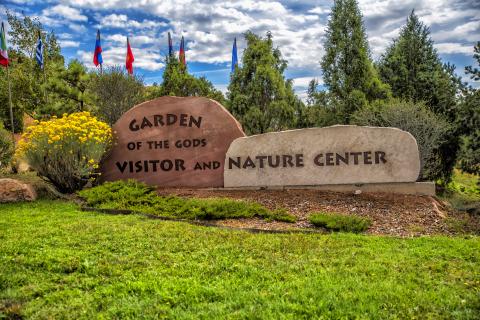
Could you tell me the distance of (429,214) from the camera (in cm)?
797

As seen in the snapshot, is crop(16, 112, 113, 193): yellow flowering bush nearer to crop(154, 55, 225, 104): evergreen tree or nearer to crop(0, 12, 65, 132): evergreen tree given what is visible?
crop(154, 55, 225, 104): evergreen tree

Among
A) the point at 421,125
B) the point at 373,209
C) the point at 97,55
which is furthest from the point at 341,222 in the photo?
the point at 97,55

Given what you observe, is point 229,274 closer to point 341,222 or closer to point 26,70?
point 341,222

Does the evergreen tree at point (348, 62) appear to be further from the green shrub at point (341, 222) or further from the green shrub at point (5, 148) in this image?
the green shrub at point (5, 148)

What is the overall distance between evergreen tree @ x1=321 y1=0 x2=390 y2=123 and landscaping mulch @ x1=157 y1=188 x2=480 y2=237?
316 inches

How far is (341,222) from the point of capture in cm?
693

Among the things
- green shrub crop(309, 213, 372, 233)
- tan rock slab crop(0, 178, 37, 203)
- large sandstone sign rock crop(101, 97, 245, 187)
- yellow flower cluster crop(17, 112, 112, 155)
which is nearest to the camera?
green shrub crop(309, 213, 372, 233)

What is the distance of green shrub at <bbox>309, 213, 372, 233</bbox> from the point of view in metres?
6.82

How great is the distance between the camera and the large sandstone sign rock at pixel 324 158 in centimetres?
939

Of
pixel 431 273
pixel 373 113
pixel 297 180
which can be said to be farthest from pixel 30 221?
pixel 373 113

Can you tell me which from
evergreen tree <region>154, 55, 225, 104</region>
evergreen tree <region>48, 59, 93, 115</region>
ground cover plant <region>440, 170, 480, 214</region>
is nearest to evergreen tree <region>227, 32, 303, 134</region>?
evergreen tree <region>154, 55, 225, 104</region>

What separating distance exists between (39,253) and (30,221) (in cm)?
252

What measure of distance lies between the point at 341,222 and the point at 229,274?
9.57ft

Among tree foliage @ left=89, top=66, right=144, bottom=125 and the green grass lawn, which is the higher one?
tree foliage @ left=89, top=66, right=144, bottom=125
